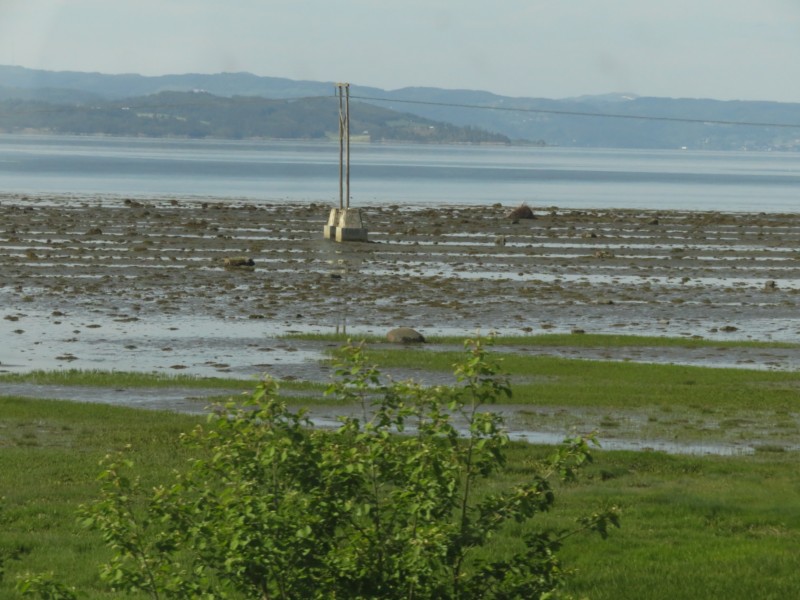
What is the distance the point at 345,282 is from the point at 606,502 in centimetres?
2796

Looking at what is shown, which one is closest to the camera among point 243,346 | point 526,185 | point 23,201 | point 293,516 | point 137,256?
point 293,516

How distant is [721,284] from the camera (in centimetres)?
4453

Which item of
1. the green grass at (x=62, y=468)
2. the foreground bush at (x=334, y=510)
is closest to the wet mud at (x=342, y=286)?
the green grass at (x=62, y=468)

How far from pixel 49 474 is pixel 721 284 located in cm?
3248

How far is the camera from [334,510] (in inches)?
316

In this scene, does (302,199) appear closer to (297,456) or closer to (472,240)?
(472,240)

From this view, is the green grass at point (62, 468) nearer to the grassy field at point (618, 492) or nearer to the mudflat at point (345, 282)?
the grassy field at point (618, 492)

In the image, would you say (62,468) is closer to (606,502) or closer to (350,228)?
(606,502)

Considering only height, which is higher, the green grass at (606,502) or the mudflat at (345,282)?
the green grass at (606,502)

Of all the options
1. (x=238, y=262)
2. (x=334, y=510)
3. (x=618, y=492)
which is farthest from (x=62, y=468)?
(x=238, y=262)

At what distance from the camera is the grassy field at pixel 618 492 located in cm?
1187

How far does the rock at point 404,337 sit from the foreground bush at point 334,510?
20.5 metres

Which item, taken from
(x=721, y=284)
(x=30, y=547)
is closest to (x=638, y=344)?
(x=721, y=284)

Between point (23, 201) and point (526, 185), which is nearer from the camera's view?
point (23, 201)
